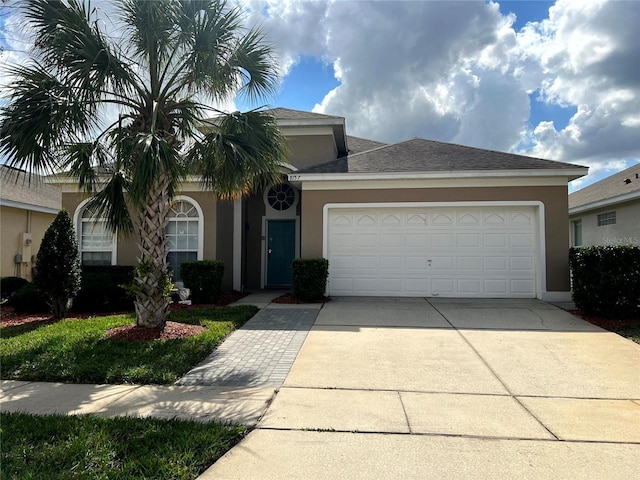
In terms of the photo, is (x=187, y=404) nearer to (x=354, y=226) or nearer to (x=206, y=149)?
(x=206, y=149)

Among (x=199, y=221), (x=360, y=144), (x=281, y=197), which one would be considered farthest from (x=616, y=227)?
(x=199, y=221)

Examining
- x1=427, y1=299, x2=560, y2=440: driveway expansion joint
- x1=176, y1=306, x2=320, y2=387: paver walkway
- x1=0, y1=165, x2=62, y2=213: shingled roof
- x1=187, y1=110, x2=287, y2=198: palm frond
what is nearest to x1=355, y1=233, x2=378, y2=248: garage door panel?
x1=176, y1=306, x2=320, y2=387: paver walkway

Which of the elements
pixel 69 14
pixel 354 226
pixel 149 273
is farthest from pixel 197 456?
pixel 354 226

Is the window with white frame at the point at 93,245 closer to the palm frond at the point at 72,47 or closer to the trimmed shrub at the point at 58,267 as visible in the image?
the trimmed shrub at the point at 58,267

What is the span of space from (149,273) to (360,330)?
396 centimetres

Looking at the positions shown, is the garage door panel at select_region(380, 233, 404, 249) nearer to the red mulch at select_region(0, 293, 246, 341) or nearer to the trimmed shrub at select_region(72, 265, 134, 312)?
the red mulch at select_region(0, 293, 246, 341)

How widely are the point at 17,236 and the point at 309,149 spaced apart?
437 inches

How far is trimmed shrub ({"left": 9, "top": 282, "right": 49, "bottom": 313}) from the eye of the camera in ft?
29.6

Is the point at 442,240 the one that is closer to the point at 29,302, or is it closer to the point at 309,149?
the point at 309,149

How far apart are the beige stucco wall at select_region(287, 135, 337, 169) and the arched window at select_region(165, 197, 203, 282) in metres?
3.73

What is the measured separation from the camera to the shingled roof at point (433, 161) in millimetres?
10312

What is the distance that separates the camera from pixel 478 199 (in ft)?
33.9

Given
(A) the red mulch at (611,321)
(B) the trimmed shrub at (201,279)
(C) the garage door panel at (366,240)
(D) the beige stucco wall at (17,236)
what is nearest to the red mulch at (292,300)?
(B) the trimmed shrub at (201,279)

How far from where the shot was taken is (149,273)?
6715mm
